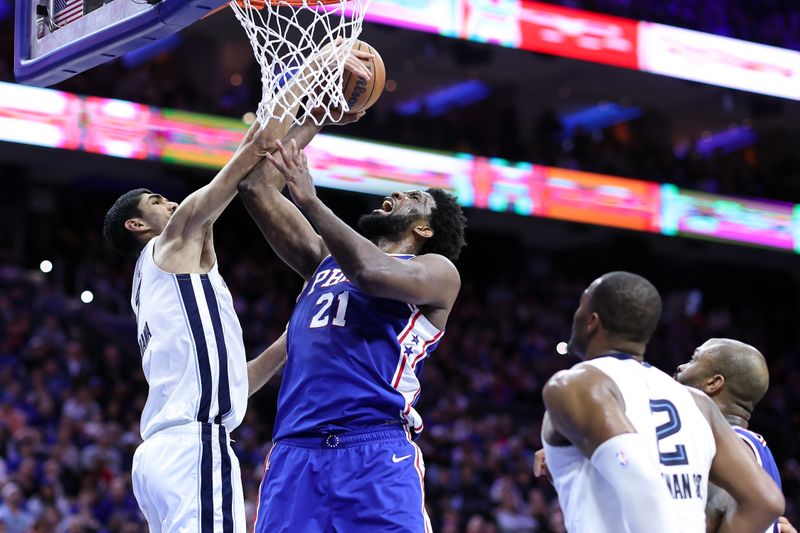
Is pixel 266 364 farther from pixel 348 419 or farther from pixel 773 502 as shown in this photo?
pixel 773 502

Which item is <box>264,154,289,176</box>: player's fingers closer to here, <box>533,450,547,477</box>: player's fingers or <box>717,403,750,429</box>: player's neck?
<box>533,450,547,477</box>: player's fingers

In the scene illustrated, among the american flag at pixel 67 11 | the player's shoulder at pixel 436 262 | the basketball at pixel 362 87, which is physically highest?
the american flag at pixel 67 11

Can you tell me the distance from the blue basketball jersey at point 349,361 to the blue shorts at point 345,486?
2.5 inches

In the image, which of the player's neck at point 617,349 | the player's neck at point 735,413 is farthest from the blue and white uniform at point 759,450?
the player's neck at point 617,349

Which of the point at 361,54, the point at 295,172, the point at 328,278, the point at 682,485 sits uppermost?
the point at 361,54

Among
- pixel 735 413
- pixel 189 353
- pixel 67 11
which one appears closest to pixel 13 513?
pixel 189 353

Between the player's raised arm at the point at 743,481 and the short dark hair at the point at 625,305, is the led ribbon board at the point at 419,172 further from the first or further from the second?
the player's raised arm at the point at 743,481

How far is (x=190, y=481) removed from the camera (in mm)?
3834

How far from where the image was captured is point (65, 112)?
1323 cm

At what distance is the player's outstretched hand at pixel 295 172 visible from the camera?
150 inches

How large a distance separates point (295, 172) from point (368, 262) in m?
0.45

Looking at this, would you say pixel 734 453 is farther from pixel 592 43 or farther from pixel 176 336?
pixel 592 43

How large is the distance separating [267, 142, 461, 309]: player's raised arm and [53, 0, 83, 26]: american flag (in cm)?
95

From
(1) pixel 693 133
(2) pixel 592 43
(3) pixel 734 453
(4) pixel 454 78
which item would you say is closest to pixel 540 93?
(4) pixel 454 78
